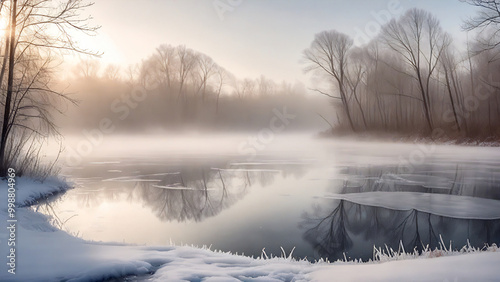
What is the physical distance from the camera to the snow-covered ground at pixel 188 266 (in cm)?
321

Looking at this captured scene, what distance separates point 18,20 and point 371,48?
4003cm

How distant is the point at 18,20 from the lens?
9031 mm

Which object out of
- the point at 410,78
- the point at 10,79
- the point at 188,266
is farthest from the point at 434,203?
the point at 410,78

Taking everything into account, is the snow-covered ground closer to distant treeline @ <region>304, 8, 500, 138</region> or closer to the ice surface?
the ice surface

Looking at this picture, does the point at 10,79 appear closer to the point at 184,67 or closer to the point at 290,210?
the point at 290,210

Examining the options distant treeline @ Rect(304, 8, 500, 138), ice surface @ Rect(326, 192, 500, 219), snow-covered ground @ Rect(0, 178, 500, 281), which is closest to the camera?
snow-covered ground @ Rect(0, 178, 500, 281)

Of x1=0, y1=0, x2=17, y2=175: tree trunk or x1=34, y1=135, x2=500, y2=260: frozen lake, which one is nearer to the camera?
x1=34, y1=135, x2=500, y2=260: frozen lake

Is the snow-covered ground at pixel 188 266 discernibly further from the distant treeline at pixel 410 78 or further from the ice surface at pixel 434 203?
the distant treeline at pixel 410 78

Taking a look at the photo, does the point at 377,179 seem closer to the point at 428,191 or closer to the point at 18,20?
the point at 428,191

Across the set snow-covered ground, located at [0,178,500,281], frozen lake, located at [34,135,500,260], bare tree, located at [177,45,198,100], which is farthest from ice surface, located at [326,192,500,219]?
bare tree, located at [177,45,198,100]

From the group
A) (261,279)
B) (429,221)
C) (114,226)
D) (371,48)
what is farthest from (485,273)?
(371,48)

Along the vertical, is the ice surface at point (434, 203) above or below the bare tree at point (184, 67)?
below

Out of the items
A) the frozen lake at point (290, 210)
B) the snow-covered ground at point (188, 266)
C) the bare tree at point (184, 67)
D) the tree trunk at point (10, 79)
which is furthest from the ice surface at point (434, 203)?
the bare tree at point (184, 67)

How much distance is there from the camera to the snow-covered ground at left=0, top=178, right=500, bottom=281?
321 cm
